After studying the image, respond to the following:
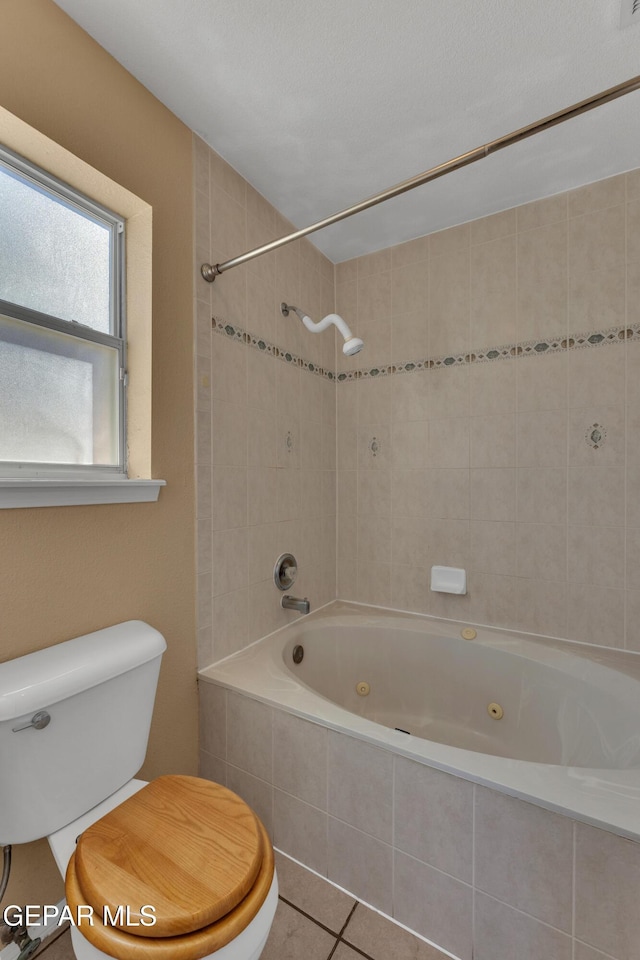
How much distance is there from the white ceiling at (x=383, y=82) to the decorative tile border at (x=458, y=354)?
2.01 ft

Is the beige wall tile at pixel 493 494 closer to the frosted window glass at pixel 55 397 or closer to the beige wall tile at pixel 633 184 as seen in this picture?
the beige wall tile at pixel 633 184

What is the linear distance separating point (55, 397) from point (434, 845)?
1.54m

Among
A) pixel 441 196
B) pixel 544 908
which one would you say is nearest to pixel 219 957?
pixel 544 908

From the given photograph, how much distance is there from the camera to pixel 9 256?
3.59 feet

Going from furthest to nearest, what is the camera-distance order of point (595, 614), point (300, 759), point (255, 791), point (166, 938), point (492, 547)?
point (492, 547) < point (595, 614) < point (255, 791) < point (300, 759) < point (166, 938)

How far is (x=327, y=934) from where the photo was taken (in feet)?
3.73

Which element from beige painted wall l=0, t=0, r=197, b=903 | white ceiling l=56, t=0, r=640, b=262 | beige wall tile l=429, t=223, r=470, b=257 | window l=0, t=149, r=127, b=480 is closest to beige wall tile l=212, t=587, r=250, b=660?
beige painted wall l=0, t=0, r=197, b=903

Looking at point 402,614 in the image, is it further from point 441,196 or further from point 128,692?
point 441,196

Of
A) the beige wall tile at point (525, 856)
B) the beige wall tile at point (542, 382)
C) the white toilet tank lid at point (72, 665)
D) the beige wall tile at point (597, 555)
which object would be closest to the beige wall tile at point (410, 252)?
the beige wall tile at point (542, 382)

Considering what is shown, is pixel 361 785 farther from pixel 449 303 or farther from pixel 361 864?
pixel 449 303

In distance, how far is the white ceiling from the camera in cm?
112

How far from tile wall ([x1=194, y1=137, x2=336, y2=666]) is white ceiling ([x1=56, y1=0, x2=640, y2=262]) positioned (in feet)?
0.73

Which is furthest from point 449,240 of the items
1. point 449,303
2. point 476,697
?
point 476,697

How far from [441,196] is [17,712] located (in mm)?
2193
